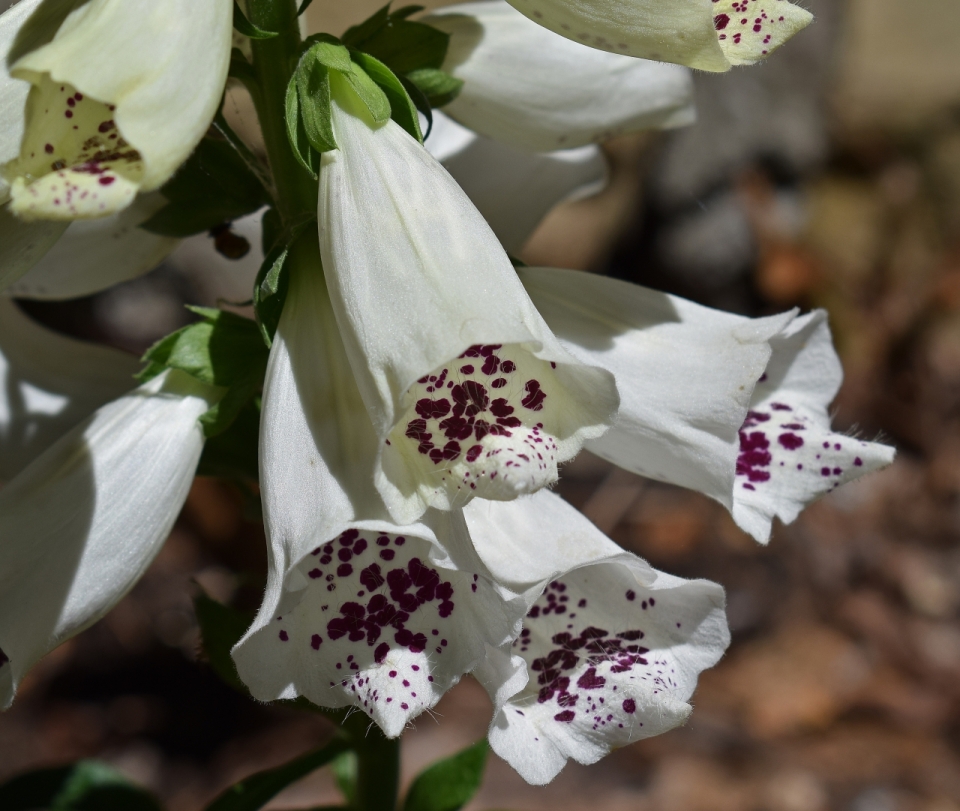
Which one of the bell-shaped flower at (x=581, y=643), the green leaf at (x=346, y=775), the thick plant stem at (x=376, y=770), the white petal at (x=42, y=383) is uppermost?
the white petal at (x=42, y=383)

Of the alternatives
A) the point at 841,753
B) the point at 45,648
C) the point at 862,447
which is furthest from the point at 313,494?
the point at 841,753

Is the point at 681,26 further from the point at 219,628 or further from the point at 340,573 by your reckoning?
the point at 219,628

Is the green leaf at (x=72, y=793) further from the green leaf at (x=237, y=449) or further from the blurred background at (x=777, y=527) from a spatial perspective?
the blurred background at (x=777, y=527)

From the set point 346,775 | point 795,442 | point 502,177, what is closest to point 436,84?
point 502,177

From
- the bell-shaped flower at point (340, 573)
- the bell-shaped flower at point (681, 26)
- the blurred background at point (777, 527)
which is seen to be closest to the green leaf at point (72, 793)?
the bell-shaped flower at point (340, 573)

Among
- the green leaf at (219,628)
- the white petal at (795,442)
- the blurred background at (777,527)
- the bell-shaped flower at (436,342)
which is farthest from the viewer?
the blurred background at (777,527)
